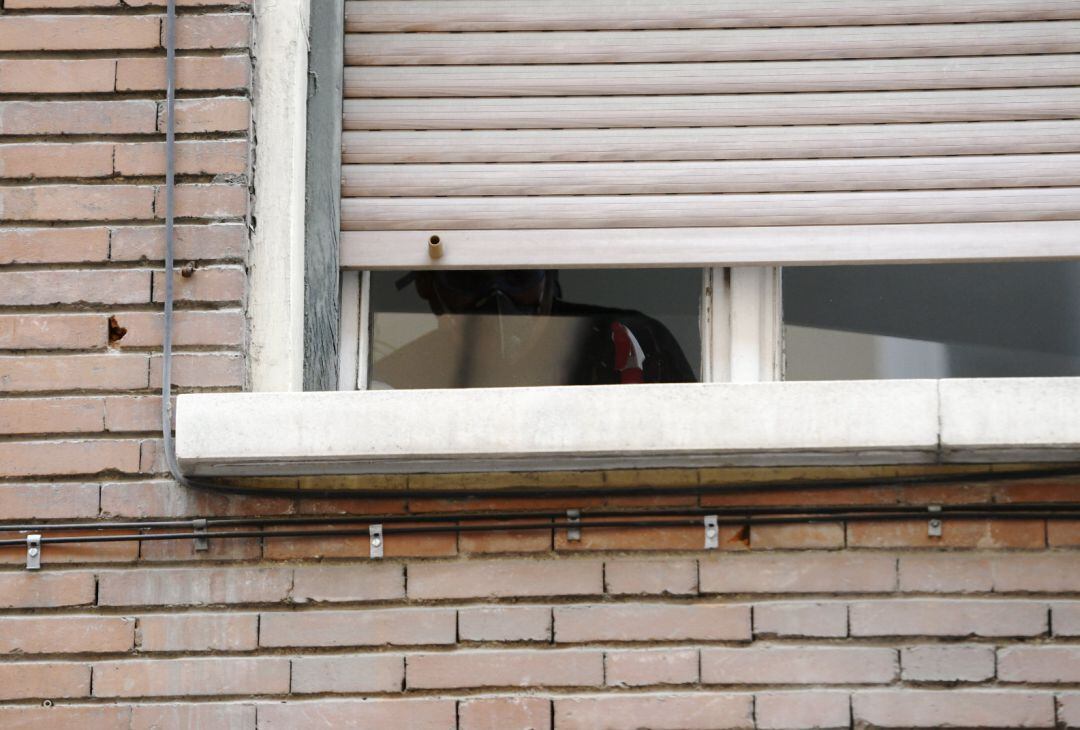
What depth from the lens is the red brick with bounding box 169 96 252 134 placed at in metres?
3.25

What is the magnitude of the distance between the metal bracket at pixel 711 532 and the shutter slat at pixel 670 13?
1243 millimetres

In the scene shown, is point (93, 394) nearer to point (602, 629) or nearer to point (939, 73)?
point (602, 629)

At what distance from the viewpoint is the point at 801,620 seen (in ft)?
9.92

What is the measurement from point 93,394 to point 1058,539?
7.14 ft

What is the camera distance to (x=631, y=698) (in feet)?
9.87

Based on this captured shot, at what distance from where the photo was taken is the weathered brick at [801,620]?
302 centimetres

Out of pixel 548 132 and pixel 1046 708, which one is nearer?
pixel 1046 708

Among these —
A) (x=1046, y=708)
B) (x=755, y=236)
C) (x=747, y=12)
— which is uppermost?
(x=747, y=12)

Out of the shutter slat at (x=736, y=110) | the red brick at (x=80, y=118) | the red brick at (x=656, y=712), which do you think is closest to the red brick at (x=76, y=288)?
the red brick at (x=80, y=118)

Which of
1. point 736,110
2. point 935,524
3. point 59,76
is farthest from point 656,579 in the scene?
point 59,76

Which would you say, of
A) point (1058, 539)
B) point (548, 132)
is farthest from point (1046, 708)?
point (548, 132)

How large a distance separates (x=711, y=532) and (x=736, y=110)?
1049 mm

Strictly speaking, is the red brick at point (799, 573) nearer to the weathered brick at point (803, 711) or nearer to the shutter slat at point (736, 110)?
the weathered brick at point (803, 711)

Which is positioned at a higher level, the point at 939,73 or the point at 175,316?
the point at 939,73
